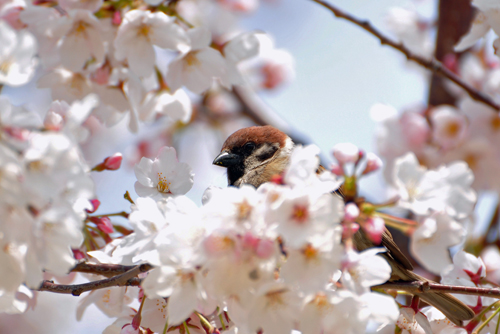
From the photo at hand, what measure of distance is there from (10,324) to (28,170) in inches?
149

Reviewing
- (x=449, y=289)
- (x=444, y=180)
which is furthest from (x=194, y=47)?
(x=449, y=289)

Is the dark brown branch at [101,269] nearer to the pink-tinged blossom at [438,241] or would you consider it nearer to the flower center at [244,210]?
the flower center at [244,210]

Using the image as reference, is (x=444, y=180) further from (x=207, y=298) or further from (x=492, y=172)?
(x=492, y=172)

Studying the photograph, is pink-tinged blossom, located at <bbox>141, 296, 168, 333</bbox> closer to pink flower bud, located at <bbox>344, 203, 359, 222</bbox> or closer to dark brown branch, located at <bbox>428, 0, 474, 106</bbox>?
pink flower bud, located at <bbox>344, 203, 359, 222</bbox>

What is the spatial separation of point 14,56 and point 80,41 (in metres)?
0.71

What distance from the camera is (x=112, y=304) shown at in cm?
151

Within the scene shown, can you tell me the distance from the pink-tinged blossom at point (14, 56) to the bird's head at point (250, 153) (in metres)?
1.55

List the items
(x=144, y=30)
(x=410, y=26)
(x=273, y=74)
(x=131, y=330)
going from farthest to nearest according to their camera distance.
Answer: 1. (x=273, y=74)
2. (x=410, y=26)
3. (x=144, y=30)
4. (x=131, y=330)

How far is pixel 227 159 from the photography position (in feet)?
8.61

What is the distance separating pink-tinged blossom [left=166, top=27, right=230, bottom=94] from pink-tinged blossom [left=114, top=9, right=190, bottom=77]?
0.08 m

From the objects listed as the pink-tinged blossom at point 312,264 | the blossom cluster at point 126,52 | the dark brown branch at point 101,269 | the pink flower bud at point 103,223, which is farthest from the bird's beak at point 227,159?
the pink-tinged blossom at point 312,264

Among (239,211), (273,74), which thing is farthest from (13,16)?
(273,74)

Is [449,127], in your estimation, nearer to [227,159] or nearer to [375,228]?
[227,159]

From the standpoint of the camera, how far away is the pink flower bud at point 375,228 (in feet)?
3.23
